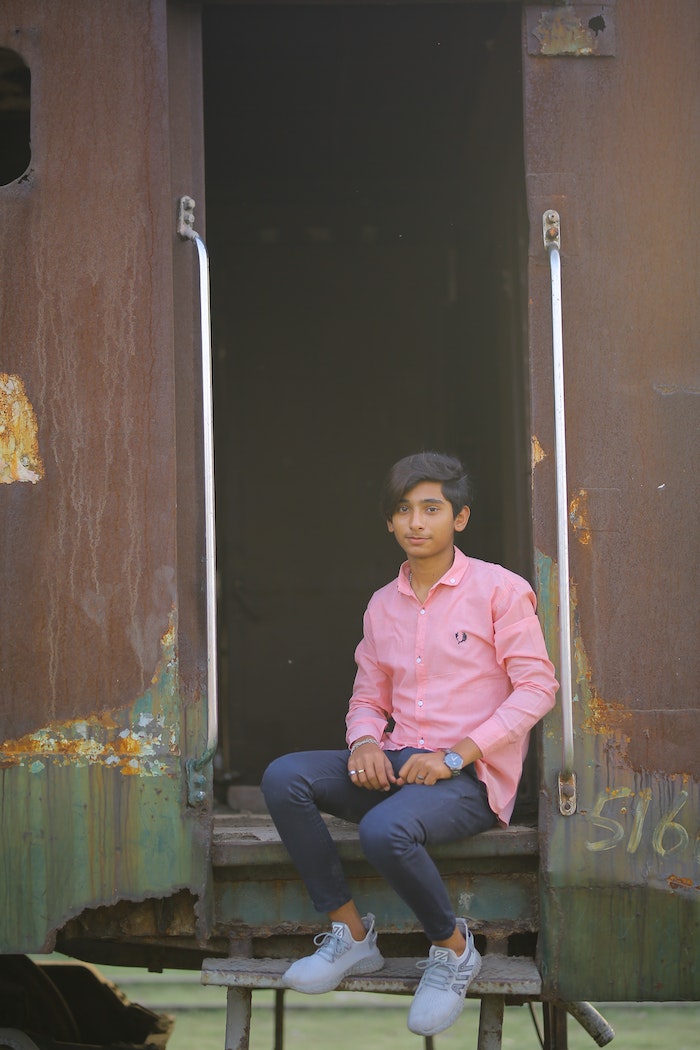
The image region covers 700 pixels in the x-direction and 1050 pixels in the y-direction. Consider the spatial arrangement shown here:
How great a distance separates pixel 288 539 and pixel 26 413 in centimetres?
263

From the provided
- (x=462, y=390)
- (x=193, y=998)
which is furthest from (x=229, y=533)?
(x=193, y=998)

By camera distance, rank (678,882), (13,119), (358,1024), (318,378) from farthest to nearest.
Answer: (358,1024)
(318,378)
(13,119)
(678,882)

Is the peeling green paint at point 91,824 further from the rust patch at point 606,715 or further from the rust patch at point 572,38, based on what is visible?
the rust patch at point 572,38

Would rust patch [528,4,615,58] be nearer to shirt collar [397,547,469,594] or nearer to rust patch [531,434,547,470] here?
rust patch [531,434,547,470]

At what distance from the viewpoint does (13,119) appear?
14.5 feet

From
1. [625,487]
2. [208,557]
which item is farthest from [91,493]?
[625,487]

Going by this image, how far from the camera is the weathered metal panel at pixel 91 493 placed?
282 centimetres

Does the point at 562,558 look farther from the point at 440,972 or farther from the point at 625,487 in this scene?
the point at 440,972

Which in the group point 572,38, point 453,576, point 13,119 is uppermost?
point 13,119

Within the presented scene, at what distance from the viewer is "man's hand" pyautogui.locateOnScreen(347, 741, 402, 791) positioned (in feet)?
9.11

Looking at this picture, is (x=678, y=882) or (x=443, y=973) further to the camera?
(x=678, y=882)

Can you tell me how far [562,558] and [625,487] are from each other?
29 centimetres

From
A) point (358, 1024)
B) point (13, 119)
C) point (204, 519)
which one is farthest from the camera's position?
point (358, 1024)

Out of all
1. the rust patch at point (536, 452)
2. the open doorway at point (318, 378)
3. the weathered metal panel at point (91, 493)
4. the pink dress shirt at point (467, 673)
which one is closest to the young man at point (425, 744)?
the pink dress shirt at point (467, 673)
